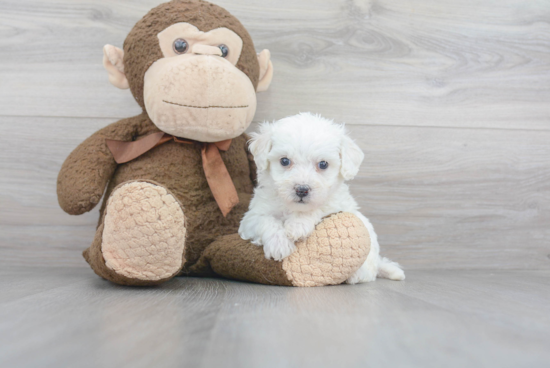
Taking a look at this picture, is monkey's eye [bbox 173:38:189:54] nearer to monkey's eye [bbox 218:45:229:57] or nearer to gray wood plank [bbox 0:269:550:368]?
monkey's eye [bbox 218:45:229:57]

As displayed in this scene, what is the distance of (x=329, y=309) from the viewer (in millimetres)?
742

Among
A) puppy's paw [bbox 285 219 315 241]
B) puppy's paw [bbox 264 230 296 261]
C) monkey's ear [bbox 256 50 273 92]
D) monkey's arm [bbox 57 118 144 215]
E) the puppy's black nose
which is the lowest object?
puppy's paw [bbox 264 230 296 261]

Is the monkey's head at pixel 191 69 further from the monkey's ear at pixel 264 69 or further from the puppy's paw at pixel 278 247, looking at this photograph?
the puppy's paw at pixel 278 247

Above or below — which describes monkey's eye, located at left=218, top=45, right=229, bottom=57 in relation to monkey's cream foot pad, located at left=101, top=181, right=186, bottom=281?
above

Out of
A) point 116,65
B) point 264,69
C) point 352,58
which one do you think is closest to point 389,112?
point 352,58

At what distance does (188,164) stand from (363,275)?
1.74ft

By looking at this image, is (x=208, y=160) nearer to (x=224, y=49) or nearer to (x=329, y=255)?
(x=224, y=49)

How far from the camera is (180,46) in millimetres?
1066

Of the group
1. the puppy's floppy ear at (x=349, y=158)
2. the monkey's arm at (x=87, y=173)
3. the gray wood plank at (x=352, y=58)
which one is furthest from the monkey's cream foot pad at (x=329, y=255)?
the gray wood plank at (x=352, y=58)

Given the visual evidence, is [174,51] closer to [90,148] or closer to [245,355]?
[90,148]

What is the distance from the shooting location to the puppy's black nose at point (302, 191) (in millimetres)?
945

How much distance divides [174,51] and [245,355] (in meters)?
0.79

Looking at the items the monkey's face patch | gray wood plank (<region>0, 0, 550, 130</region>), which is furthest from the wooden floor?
the monkey's face patch

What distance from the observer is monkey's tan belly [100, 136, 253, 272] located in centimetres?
111
